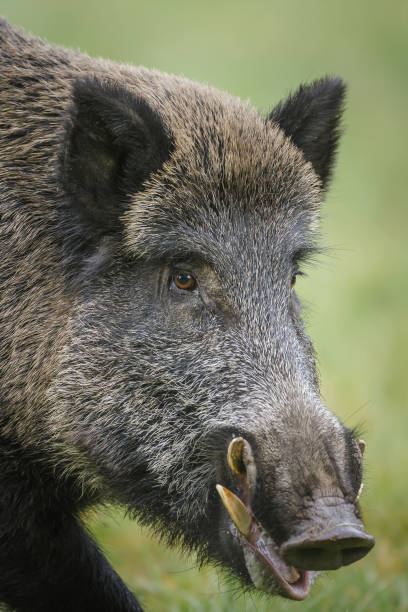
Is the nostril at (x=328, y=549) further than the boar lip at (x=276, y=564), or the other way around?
the boar lip at (x=276, y=564)

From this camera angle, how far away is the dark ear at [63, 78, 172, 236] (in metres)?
4.34

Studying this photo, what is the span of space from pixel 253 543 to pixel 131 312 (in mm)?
1286

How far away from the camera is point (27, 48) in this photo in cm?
521

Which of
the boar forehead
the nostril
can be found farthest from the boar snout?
the boar forehead

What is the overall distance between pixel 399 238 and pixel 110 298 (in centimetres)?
931

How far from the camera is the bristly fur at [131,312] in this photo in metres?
4.34

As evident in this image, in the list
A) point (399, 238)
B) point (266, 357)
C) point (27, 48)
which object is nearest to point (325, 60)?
point (399, 238)

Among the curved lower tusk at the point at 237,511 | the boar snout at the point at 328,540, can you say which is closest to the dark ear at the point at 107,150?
the curved lower tusk at the point at 237,511

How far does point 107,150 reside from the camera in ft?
14.8

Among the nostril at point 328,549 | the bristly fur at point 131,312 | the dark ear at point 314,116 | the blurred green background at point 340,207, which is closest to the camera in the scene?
the nostril at point 328,549

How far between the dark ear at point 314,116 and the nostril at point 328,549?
7.55 feet

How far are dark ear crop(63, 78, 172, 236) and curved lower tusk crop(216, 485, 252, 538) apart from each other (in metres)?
1.42

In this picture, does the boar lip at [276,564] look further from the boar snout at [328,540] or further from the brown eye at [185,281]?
the brown eye at [185,281]

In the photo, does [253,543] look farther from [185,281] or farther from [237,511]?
[185,281]
